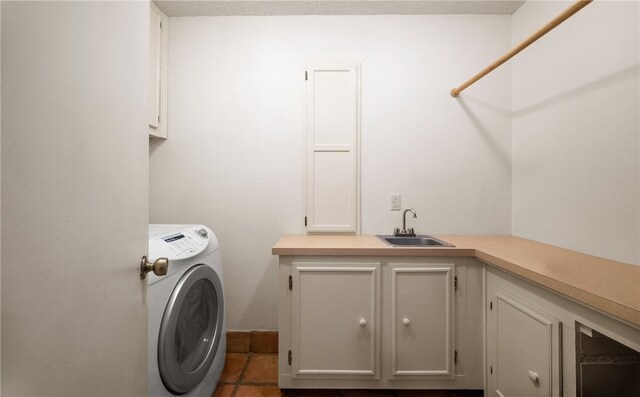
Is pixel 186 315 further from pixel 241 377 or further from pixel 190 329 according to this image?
pixel 241 377

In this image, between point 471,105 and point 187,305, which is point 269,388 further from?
point 471,105

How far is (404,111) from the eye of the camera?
6.59ft

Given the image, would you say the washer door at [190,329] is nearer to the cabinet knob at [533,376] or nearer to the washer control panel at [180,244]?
the washer control panel at [180,244]

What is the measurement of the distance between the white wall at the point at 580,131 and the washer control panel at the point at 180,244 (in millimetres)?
2020

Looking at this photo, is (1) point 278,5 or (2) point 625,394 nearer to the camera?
(2) point 625,394

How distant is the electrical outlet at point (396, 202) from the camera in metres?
2.01

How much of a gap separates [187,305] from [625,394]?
1767mm

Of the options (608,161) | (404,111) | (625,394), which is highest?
(404,111)

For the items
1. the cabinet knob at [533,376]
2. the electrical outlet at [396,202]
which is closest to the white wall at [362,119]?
the electrical outlet at [396,202]

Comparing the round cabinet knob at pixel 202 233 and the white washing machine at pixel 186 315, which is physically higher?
the round cabinet knob at pixel 202 233

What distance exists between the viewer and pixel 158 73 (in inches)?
74.8

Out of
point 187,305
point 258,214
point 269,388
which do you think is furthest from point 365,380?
point 258,214

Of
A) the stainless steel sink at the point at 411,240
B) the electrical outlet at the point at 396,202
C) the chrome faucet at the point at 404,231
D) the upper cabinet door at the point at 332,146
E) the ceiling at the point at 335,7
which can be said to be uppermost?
the ceiling at the point at 335,7

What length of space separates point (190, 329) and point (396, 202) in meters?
1.51
